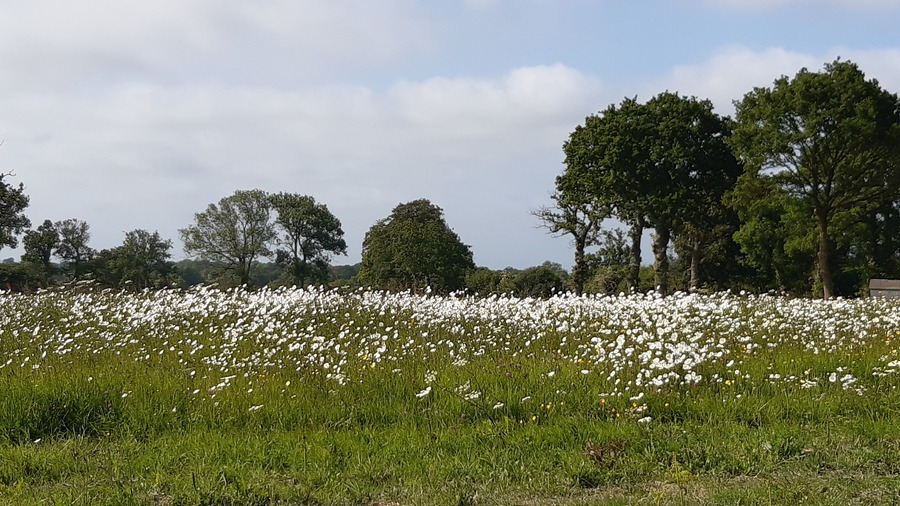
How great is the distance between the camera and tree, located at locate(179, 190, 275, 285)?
2101 inches

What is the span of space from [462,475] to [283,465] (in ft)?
4.57

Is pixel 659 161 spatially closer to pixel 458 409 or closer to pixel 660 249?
pixel 660 249

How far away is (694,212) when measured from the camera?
3525cm

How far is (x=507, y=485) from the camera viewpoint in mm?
4762

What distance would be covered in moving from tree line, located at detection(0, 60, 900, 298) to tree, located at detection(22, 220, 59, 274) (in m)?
0.26

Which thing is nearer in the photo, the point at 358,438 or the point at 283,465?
the point at 283,465

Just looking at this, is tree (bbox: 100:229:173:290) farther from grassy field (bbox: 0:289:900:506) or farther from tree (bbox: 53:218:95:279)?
grassy field (bbox: 0:289:900:506)

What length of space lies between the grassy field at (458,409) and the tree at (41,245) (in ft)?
169

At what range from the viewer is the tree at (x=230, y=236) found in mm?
53375

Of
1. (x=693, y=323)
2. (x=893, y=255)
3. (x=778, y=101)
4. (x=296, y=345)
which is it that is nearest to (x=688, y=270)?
(x=893, y=255)

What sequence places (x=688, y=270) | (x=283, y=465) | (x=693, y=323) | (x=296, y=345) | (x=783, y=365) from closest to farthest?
(x=283, y=465) → (x=783, y=365) → (x=296, y=345) → (x=693, y=323) → (x=688, y=270)

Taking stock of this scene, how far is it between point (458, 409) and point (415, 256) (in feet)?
119

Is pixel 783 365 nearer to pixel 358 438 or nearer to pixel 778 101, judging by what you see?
pixel 358 438

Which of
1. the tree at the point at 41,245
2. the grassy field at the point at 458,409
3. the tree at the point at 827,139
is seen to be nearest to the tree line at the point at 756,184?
the tree at the point at 827,139
